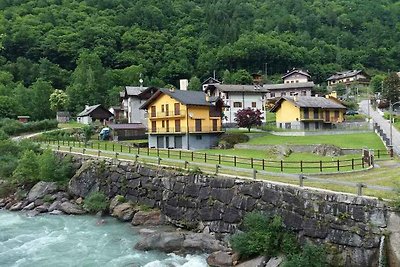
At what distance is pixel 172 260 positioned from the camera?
22406mm

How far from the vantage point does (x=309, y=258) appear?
18.9 metres

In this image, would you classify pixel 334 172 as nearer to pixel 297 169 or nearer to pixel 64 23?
pixel 297 169

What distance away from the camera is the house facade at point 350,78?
11344 centimetres

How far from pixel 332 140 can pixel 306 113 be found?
10.7m

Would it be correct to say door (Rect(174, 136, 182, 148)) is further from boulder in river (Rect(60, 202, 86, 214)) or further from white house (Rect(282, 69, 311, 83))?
white house (Rect(282, 69, 311, 83))

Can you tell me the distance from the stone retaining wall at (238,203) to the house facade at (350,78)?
93149 mm

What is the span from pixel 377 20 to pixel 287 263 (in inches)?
6771

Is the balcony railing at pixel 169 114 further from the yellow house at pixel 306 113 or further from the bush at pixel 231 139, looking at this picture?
the yellow house at pixel 306 113

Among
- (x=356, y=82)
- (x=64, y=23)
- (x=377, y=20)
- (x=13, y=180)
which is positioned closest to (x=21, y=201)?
(x=13, y=180)

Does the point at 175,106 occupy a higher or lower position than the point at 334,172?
higher

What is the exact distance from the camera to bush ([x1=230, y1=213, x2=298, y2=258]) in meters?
20.6

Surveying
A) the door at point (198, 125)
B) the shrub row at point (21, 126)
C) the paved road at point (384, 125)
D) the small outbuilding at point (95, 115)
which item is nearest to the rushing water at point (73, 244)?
the door at point (198, 125)

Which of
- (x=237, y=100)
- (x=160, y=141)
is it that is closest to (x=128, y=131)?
(x=160, y=141)

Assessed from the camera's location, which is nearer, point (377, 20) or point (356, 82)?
point (356, 82)
